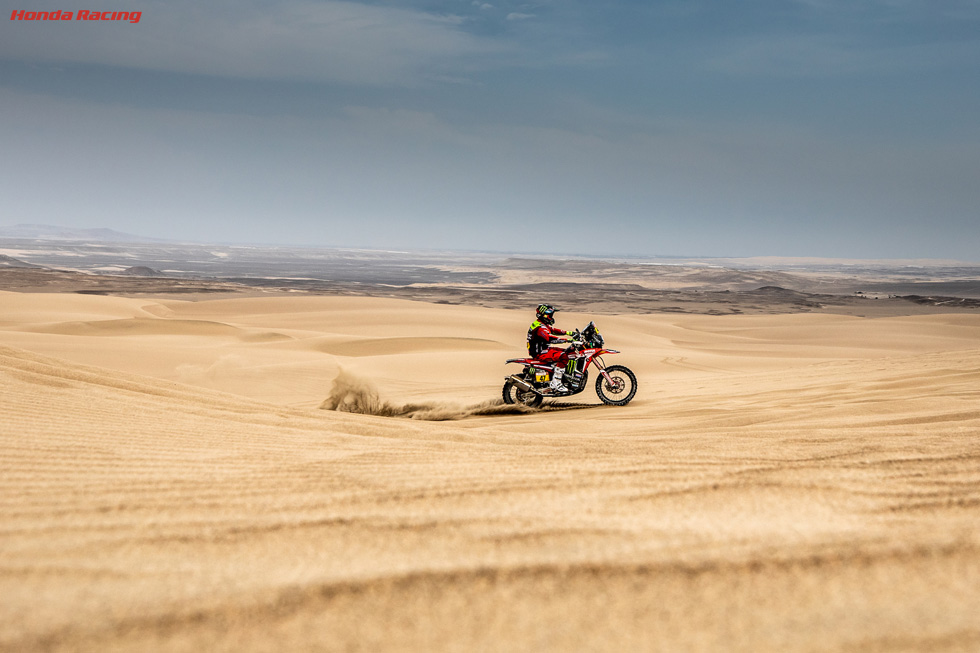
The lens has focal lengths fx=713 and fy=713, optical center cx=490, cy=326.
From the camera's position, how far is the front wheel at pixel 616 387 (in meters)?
8.21

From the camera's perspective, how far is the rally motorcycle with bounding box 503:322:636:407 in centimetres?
823

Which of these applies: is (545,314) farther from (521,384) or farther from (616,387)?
(616,387)

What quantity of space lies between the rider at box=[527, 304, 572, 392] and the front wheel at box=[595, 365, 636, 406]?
0.43 m

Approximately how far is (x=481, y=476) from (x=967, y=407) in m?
3.43

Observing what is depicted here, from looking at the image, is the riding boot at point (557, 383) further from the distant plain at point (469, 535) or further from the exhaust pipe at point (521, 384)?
the distant plain at point (469, 535)

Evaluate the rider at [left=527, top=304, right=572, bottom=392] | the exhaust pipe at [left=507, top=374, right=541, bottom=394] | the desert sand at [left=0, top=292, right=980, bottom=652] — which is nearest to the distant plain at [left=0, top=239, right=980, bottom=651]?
the desert sand at [left=0, top=292, right=980, bottom=652]

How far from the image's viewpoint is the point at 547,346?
27.3ft

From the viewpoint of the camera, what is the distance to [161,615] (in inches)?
48.8

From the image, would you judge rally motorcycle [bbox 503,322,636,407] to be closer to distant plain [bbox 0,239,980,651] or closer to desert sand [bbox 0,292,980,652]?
distant plain [bbox 0,239,980,651]

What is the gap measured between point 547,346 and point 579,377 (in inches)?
20.5

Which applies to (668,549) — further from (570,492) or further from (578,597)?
(570,492)

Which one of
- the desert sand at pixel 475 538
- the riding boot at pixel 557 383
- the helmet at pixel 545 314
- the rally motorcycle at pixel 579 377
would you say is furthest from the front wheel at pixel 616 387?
the desert sand at pixel 475 538

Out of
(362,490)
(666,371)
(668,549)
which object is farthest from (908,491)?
(666,371)

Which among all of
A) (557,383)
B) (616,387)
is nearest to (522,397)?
(557,383)
